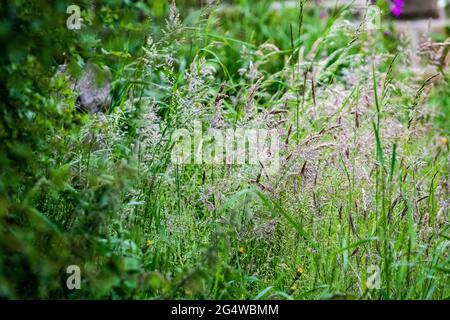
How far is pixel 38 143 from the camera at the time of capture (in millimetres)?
2137

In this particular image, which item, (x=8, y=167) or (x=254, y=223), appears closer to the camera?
(x=8, y=167)

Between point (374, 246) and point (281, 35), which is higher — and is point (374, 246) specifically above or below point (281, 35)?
below

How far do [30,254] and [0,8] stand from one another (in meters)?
0.73

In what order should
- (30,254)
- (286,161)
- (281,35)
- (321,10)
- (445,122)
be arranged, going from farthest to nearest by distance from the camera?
(321,10), (281,35), (445,122), (286,161), (30,254)

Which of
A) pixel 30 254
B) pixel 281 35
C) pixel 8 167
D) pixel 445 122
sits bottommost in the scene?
pixel 30 254

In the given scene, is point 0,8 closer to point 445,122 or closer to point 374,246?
point 374,246

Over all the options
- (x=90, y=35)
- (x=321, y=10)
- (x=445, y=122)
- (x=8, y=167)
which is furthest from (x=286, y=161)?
(x=321, y=10)
